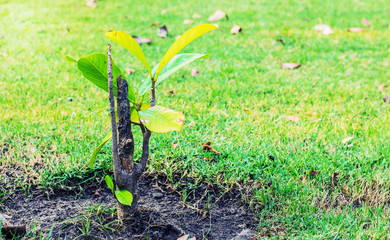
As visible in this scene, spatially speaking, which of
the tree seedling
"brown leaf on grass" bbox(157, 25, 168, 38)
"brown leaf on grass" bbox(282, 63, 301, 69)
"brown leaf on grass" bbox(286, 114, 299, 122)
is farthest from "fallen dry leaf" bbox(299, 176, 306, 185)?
"brown leaf on grass" bbox(157, 25, 168, 38)

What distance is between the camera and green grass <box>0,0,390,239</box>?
192cm

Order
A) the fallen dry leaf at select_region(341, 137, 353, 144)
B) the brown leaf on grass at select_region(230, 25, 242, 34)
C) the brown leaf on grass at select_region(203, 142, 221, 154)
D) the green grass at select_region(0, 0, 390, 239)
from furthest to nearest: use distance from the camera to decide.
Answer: the brown leaf on grass at select_region(230, 25, 242, 34) < the fallen dry leaf at select_region(341, 137, 353, 144) < the brown leaf on grass at select_region(203, 142, 221, 154) < the green grass at select_region(0, 0, 390, 239)

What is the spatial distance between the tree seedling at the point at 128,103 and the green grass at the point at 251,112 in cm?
16

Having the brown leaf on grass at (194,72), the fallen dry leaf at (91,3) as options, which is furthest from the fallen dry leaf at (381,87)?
the fallen dry leaf at (91,3)

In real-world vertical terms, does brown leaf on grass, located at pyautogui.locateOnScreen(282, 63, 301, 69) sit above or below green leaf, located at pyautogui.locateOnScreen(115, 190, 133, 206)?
above

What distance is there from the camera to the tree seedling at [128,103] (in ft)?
4.41

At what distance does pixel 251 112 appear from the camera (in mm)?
2740

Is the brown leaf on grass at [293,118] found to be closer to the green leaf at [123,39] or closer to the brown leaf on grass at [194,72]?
the brown leaf on grass at [194,72]

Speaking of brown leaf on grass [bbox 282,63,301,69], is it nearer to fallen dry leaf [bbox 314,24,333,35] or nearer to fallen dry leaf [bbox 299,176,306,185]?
fallen dry leaf [bbox 314,24,333,35]

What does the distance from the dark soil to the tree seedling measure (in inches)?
5.7

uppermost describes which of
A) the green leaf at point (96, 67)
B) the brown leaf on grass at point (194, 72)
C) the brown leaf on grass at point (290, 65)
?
the green leaf at point (96, 67)

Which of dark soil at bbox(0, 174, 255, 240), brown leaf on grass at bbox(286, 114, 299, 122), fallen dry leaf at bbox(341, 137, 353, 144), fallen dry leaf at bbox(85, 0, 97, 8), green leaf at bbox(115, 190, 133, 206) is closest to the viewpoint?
green leaf at bbox(115, 190, 133, 206)

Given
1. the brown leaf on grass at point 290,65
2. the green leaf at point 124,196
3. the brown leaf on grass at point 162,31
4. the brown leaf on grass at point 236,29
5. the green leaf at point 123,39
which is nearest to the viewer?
the green leaf at point 123,39

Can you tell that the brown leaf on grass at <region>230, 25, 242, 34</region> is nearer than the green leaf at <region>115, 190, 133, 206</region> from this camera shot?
No
